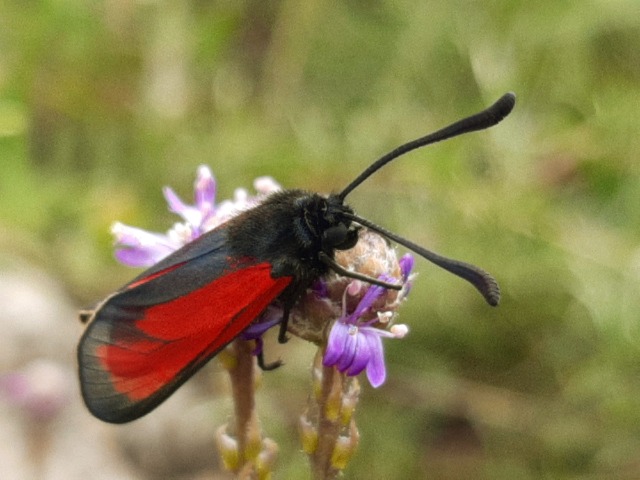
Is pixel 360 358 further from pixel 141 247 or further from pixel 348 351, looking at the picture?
pixel 141 247

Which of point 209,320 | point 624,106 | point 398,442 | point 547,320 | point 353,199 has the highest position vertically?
point 624,106

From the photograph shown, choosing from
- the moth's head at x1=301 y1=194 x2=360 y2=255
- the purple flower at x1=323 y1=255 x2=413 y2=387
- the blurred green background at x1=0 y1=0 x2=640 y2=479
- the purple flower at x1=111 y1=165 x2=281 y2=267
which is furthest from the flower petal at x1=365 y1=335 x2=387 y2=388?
the blurred green background at x1=0 y1=0 x2=640 y2=479

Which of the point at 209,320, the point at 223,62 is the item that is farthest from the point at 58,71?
the point at 209,320

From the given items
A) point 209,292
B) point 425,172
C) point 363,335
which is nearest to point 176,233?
point 209,292

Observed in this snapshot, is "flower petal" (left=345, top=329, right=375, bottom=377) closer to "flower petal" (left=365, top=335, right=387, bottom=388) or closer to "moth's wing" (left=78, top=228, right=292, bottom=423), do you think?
"flower petal" (left=365, top=335, right=387, bottom=388)

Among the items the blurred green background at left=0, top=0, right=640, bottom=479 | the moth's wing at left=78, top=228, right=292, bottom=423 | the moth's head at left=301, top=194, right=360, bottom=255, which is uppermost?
the blurred green background at left=0, top=0, right=640, bottom=479

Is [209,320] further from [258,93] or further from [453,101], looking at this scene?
[258,93]

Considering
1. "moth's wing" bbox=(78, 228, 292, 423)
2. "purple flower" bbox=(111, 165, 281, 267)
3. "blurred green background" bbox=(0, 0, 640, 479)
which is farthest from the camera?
"blurred green background" bbox=(0, 0, 640, 479)

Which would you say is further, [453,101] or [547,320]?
[453,101]
